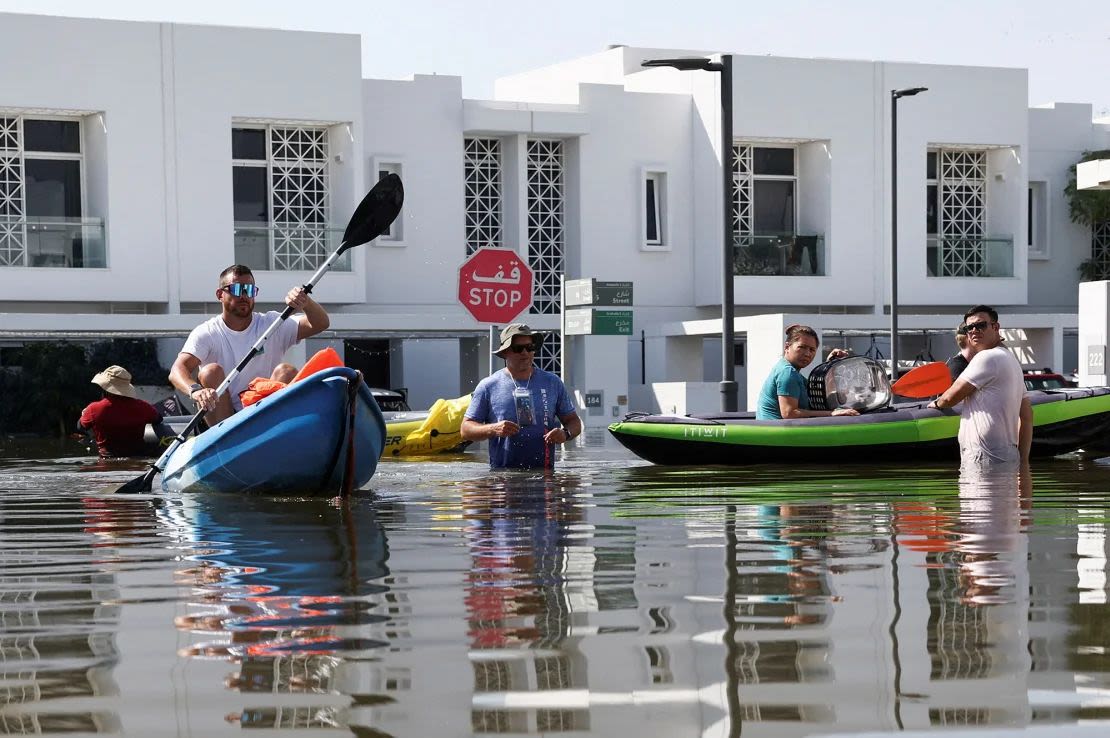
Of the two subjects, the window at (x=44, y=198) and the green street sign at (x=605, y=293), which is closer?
the green street sign at (x=605, y=293)

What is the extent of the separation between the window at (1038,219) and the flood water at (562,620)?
29.1 metres

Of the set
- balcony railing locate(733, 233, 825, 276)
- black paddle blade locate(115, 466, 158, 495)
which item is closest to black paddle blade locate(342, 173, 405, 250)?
black paddle blade locate(115, 466, 158, 495)

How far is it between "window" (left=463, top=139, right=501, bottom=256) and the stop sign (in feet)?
46.8

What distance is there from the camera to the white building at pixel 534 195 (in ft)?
97.2

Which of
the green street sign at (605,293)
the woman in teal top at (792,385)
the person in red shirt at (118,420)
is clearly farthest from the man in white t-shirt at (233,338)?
the green street sign at (605,293)

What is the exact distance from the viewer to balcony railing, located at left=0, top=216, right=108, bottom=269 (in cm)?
2898

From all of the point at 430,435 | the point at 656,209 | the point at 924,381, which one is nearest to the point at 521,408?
the point at 924,381

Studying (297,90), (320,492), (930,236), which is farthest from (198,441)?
(930,236)

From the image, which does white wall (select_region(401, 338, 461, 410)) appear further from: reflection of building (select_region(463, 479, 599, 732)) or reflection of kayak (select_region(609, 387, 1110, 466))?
reflection of building (select_region(463, 479, 599, 732))

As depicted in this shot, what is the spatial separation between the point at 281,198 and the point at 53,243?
417 cm

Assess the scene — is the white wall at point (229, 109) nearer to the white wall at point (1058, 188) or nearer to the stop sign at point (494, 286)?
the stop sign at point (494, 286)

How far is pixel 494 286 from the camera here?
1952cm

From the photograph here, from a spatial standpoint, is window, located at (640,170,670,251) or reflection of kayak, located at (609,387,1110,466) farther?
window, located at (640,170,670,251)

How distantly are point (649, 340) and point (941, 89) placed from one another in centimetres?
814
